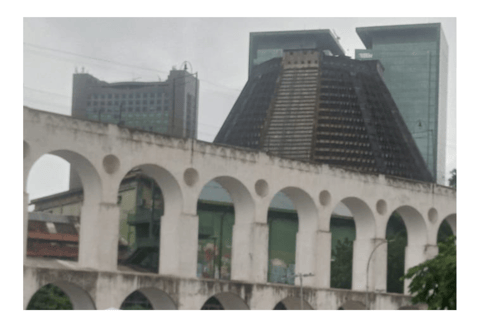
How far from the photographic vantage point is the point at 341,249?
5934 cm

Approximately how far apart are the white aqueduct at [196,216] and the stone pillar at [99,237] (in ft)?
0.13

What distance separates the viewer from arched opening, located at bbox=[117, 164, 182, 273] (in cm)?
5856

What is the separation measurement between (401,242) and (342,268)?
382cm

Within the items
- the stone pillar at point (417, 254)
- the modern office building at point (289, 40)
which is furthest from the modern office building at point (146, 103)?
the stone pillar at point (417, 254)

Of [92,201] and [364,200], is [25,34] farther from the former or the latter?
[364,200]

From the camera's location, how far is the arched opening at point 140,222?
58.6m

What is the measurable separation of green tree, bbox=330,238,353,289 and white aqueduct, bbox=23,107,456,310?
21.1 feet

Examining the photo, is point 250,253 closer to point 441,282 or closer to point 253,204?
point 253,204

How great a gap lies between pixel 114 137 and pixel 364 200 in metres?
14.5

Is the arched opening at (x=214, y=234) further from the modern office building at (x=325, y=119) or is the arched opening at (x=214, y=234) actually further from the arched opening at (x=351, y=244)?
the arched opening at (x=351, y=244)

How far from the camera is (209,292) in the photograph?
4134 centimetres
